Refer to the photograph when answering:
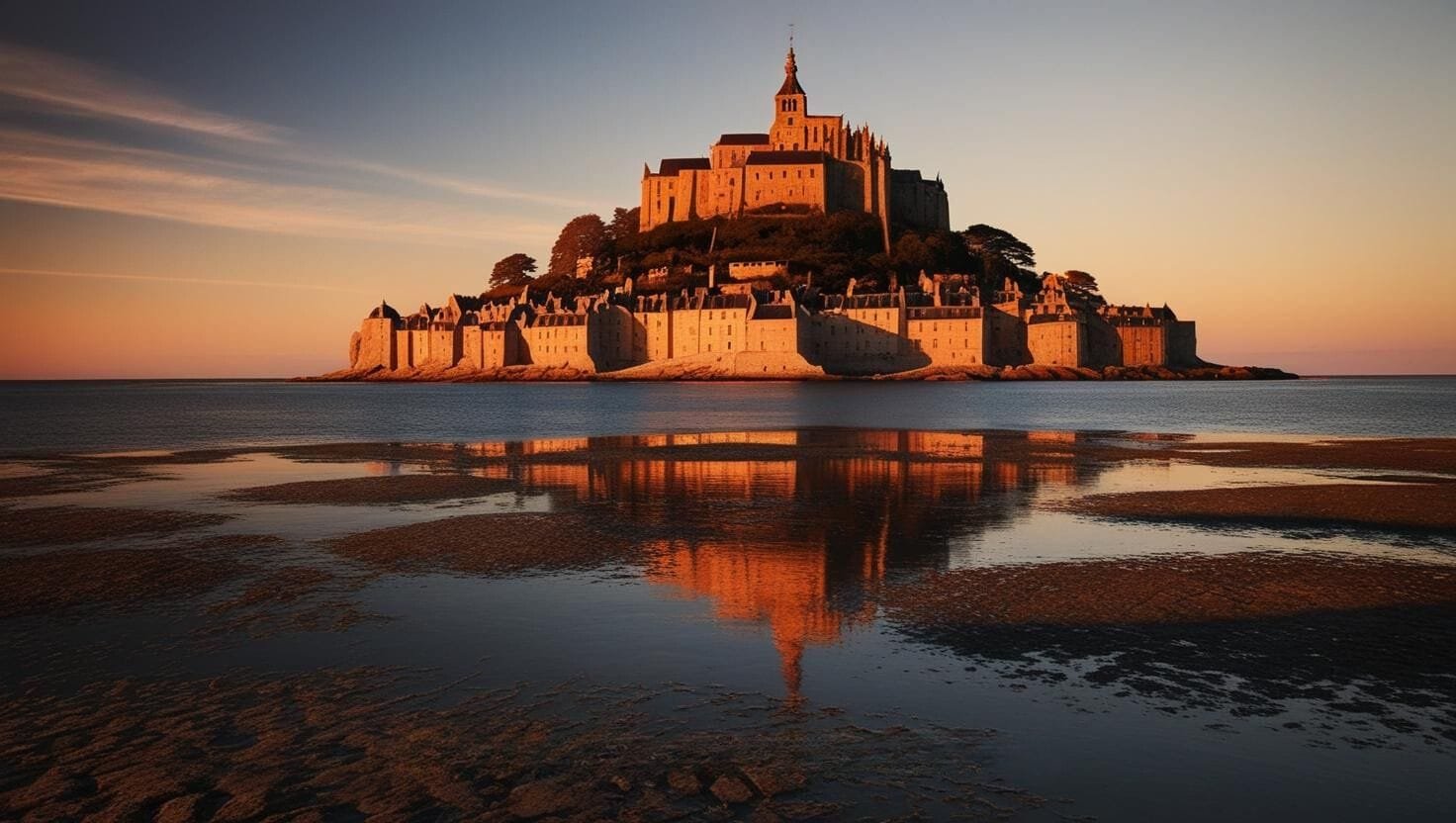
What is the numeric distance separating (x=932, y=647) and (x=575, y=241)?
523 ft

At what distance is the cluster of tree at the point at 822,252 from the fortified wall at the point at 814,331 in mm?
5935

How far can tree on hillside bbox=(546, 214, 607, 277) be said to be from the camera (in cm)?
16088

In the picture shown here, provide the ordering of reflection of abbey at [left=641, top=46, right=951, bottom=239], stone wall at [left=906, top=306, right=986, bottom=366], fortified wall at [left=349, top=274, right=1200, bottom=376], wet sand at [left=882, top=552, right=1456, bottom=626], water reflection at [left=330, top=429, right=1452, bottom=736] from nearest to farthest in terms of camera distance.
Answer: water reflection at [left=330, top=429, right=1452, bottom=736]
wet sand at [left=882, top=552, right=1456, bottom=626]
stone wall at [left=906, top=306, right=986, bottom=366]
fortified wall at [left=349, top=274, right=1200, bottom=376]
reflection of abbey at [left=641, top=46, right=951, bottom=239]

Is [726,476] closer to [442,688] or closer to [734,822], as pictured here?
[442,688]

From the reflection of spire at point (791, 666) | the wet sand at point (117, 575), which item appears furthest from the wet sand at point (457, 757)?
the wet sand at point (117, 575)

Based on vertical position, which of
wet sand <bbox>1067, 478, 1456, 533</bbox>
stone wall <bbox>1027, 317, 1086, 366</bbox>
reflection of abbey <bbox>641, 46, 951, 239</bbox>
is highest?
reflection of abbey <bbox>641, 46, 951, 239</bbox>

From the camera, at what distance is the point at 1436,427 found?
155ft

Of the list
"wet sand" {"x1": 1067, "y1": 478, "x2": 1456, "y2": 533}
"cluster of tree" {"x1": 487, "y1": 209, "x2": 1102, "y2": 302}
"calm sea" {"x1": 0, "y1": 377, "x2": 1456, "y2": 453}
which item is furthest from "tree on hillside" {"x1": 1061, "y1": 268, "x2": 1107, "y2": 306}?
"wet sand" {"x1": 1067, "y1": 478, "x2": 1456, "y2": 533}

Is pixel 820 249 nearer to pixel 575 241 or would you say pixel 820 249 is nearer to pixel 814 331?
pixel 814 331

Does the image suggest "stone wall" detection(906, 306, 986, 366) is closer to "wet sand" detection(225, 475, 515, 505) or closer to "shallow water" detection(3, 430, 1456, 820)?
"wet sand" detection(225, 475, 515, 505)

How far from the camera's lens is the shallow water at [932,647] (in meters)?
6.55

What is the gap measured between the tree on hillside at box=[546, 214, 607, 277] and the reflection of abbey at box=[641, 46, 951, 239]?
17577 millimetres

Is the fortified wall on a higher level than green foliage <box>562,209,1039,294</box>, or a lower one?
lower

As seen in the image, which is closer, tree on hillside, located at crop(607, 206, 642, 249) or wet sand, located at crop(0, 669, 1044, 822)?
wet sand, located at crop(0, 669, 1044, 822)
